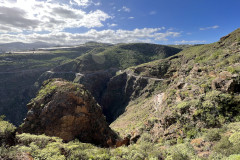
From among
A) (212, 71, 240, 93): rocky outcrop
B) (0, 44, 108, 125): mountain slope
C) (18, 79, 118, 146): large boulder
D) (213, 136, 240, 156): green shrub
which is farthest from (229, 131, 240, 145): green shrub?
(0, 44, 108, 125): mountain slope

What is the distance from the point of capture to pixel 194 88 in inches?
521

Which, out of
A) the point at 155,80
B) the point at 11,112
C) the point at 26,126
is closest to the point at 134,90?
the point at 155,80

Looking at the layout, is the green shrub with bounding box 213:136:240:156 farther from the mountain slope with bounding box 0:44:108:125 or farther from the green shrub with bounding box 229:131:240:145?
the mountain slope with bounding box 0:44:108:125

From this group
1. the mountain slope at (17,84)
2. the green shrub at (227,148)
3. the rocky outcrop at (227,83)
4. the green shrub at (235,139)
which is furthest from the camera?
the mountain slope at (17,84)

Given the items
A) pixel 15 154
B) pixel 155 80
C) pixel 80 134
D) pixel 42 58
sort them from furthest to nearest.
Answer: pixel 42 58
pixel 155 80
pixel 80 134
pixel 15 154

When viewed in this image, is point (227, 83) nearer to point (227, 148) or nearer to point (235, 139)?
point (235, 139)

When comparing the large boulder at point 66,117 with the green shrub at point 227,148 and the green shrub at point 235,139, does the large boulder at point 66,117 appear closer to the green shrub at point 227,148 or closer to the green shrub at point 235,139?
the green shrub at point 227,148

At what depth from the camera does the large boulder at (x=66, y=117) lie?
45.5 ft

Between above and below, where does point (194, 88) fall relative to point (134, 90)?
above

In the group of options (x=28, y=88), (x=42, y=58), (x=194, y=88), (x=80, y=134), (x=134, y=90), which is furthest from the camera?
(x=42, y=58)

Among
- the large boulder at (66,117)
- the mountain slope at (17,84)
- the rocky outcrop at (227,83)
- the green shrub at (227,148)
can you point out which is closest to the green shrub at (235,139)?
the green shrub at (227,148)

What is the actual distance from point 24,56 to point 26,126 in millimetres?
97064

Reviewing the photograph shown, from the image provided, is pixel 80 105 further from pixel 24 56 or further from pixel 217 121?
pixel 24 56

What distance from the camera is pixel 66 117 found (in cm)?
1417
